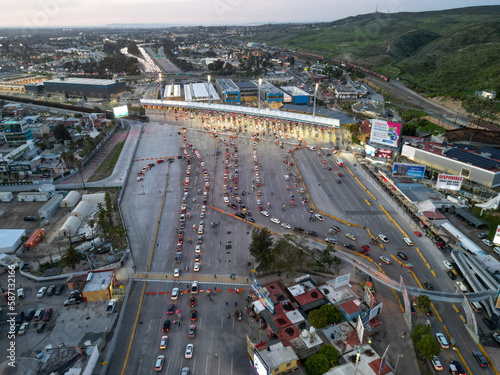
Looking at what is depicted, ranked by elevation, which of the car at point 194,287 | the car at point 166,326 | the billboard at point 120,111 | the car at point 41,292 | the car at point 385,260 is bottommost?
the car at point 41,292

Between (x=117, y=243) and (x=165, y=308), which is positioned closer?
(x=165, y=308)

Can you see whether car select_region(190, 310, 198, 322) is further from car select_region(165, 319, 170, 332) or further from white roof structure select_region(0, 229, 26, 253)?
white roof structure select_region(0, 229, 26, 253)

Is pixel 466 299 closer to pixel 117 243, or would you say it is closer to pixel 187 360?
pixel 187 360

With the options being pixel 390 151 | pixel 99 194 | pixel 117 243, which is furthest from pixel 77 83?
pixel 390 151

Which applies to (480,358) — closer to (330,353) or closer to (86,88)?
(330,353)

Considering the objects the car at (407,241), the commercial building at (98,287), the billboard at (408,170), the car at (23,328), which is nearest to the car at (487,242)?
the car at (407,241)

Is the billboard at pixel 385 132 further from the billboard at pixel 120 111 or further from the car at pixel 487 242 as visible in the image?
the billboard at pixel 120 111
